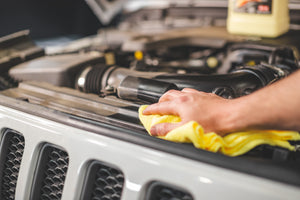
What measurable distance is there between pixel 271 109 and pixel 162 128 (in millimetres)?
240

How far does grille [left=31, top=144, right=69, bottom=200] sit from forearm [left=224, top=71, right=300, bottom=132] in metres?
0.43

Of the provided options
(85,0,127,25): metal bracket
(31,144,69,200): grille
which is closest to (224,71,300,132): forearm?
(31,144,69,200): grille

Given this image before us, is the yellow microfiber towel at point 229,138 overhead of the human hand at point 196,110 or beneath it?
beneath

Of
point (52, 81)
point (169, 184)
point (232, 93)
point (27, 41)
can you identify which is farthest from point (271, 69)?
point (27, 41)

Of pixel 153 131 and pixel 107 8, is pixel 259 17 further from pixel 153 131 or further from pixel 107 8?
pixel 107 8

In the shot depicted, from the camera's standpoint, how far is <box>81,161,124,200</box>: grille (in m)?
0.72

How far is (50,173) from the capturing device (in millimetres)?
836

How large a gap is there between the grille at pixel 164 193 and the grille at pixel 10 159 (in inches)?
17.2

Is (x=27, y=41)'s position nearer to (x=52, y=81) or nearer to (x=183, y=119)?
(x=52, y=81)

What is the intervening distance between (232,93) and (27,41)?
104 cm

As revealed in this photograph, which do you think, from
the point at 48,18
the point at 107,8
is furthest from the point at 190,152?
the point at 48,18

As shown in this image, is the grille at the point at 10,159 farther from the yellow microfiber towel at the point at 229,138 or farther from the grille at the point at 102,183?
the yellow microfiber towel at the point at 229,138

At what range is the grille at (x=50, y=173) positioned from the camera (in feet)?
2.68

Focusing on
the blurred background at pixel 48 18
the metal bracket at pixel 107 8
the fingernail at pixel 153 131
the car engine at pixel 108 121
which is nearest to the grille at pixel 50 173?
the car engine at pixel 108 121
